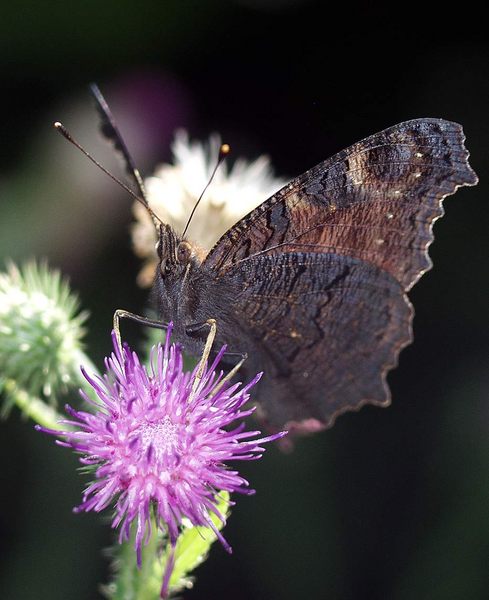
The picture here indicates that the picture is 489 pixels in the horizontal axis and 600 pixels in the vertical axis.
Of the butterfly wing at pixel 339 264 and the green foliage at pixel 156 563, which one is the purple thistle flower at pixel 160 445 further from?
the butterfly wing at pixel 339 264

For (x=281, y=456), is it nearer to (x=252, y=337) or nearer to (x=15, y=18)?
(x=252, y=337)

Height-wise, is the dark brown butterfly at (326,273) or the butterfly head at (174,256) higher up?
the butterfly head at (174,256)

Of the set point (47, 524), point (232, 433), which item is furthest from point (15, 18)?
point (232, 433)

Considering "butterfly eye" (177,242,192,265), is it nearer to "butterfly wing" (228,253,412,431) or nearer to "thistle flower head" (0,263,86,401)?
"butterfly wing" (228,253,412,431)

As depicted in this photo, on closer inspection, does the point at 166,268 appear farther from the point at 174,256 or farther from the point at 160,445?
the point at 160,445

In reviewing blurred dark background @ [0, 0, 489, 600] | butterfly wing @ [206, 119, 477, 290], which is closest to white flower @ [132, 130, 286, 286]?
butterfly wing @ [206, 119, 477, 290]

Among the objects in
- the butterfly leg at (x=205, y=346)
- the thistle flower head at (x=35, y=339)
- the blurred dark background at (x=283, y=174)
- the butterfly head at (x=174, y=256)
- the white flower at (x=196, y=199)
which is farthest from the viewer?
the blurred dark background at (x=283, y=174)

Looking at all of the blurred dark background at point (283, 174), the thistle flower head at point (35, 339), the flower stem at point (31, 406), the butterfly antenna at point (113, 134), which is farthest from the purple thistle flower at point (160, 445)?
the blurred dark background at point (283, 174)
